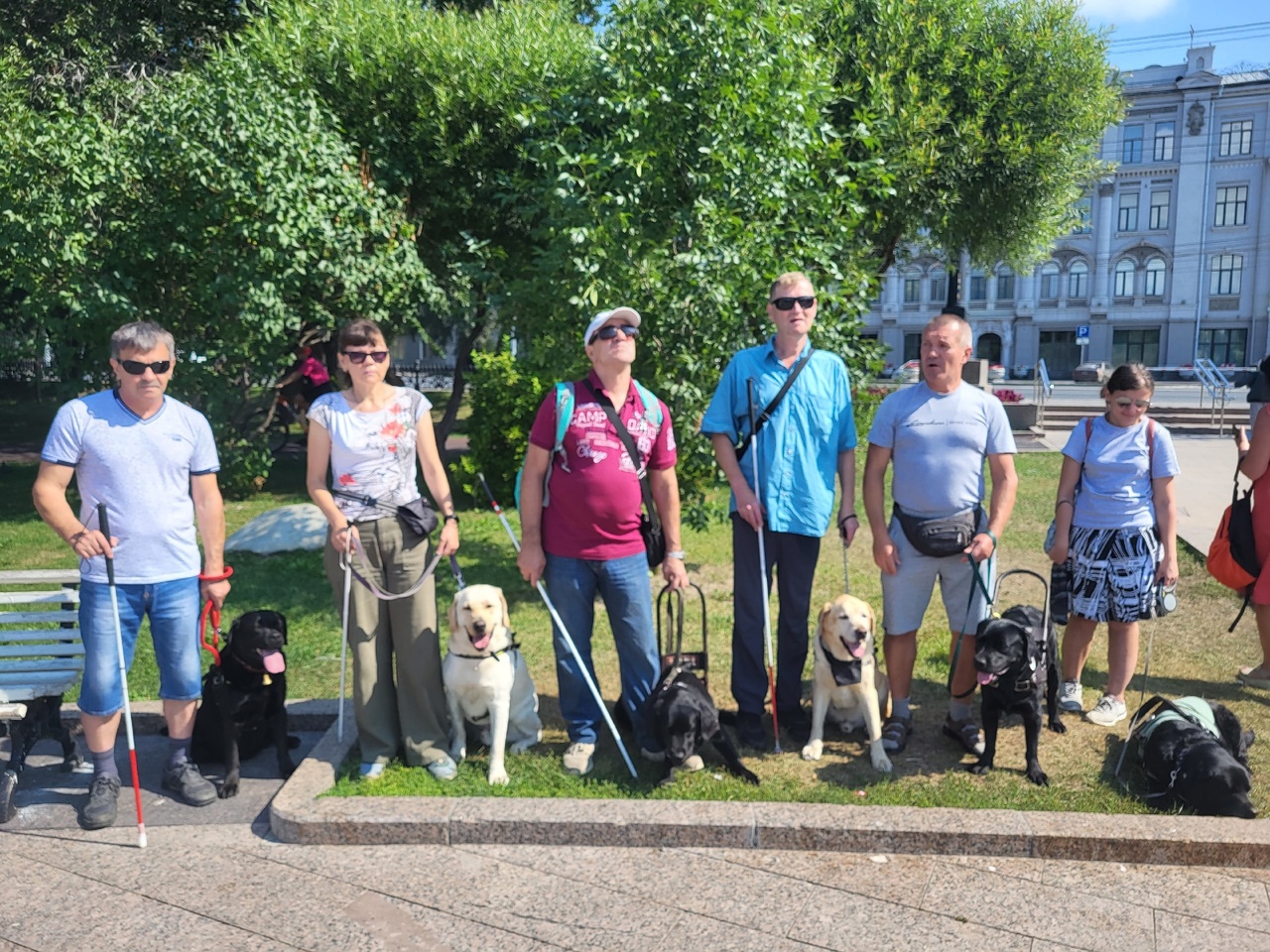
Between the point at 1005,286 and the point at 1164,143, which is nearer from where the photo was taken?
the point at 1164,143

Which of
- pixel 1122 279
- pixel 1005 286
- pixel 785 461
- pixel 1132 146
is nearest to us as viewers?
pixel 785 461

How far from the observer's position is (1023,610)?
454 cm

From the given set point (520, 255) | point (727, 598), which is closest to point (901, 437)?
point (727, 598)

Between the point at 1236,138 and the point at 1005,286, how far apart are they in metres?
12.9

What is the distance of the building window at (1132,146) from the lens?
51.1 m

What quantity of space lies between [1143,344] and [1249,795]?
54.5m

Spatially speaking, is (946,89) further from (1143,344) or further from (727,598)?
(1143,344)

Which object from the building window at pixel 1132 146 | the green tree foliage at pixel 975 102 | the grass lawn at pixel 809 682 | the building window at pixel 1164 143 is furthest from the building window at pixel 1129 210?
the grass lawn at pixel 809 682

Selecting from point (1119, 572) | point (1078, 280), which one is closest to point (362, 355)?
point (1119, 572)

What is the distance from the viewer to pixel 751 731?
179 inches

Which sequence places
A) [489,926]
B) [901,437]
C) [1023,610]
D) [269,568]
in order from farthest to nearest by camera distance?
1. [269,568]
2. [1023,610]
3. [901,437]
4. [489,926]

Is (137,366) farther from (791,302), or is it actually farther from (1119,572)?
(1119,572)

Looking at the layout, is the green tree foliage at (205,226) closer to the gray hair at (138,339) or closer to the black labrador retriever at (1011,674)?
the gray hair at (138,339)

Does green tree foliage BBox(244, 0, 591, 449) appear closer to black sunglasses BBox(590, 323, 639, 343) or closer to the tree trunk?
the tree trunk
